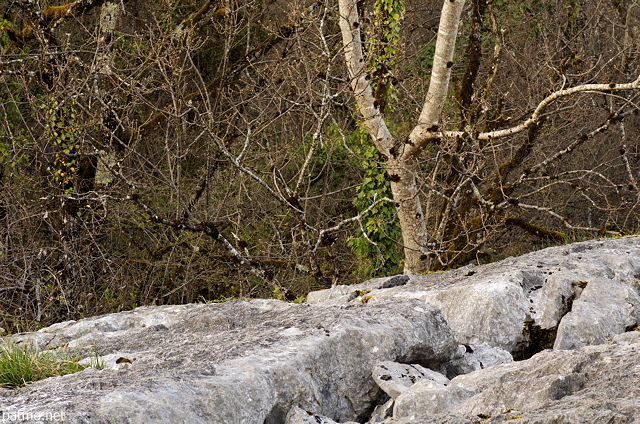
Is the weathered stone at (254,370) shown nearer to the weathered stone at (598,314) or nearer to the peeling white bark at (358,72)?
the weathered stone at (598,314)

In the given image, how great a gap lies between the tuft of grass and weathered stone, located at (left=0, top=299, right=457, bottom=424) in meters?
0.17

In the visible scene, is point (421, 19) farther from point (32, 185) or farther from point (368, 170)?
point (32, 185)

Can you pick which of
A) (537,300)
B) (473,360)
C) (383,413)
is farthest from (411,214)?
(383,413)

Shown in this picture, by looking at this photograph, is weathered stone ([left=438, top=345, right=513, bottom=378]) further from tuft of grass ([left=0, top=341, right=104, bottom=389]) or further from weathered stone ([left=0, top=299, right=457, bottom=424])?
tuft of grass ([left=0, top=341, right=104, bottom=389])

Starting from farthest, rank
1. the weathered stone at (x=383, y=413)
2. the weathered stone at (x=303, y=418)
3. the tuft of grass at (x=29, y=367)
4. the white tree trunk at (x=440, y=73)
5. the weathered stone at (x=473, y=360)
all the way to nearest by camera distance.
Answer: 1. the white tree trunk at (x=440, y=73)
2. the weathered stone at (x=473, y=360)
3. the tuft of grass at (x=29, y=367)
4. the weathered stone at (x=383, y=413)
5. the weathered stone at (x=303, y=418)

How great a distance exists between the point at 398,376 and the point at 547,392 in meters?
0.70

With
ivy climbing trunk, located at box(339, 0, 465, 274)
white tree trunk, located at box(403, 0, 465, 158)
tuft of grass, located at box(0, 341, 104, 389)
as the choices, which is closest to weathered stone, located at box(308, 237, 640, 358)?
tuft of grass, located at box(0, 341, 104, 389)

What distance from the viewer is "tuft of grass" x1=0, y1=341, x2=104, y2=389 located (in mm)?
2812

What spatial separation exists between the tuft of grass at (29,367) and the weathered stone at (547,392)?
1.49 metres

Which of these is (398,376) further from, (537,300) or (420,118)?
(420,118)

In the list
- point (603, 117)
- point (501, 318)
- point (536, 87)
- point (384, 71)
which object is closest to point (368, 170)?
point (384, 71)

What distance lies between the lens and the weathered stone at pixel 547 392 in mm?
1867

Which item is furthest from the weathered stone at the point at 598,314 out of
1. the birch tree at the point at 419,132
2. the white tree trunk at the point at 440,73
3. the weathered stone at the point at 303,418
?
the white tree trunk at the point at 440,73

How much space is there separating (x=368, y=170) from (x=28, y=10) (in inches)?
215
